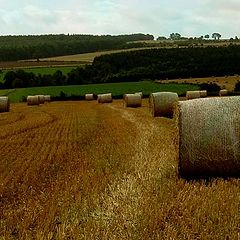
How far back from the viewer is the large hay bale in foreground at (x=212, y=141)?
9914 mm

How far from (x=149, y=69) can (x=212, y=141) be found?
71995 millimetres

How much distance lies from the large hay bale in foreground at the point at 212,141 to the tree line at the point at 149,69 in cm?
6588

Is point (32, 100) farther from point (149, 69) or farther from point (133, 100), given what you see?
point (149, 69)

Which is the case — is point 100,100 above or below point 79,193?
below

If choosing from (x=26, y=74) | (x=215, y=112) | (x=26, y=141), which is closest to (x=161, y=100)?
(x=26, y=141)

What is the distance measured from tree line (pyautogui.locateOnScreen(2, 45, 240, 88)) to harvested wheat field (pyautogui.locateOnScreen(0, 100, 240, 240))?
207 ft

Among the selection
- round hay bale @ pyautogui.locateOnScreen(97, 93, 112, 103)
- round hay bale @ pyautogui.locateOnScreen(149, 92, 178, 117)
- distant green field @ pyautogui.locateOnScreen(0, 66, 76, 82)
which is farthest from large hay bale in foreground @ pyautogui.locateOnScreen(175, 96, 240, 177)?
distant green field @ pyautogui.locateOnScreen(0, 66, 76, 82)

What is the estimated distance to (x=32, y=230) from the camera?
7.32 m

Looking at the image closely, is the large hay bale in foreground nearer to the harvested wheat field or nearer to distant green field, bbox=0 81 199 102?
the harvested wheat field

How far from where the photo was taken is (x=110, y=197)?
873 centimetres

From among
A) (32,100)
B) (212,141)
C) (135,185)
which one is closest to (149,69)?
(32,100)

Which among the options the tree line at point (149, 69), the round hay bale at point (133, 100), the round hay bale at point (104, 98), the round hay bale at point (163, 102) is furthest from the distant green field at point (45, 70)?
the round hay bale at point (163, 102)

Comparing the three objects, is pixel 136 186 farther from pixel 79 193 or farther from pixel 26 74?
pixel 26 74

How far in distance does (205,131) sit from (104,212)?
3170 millimetres
